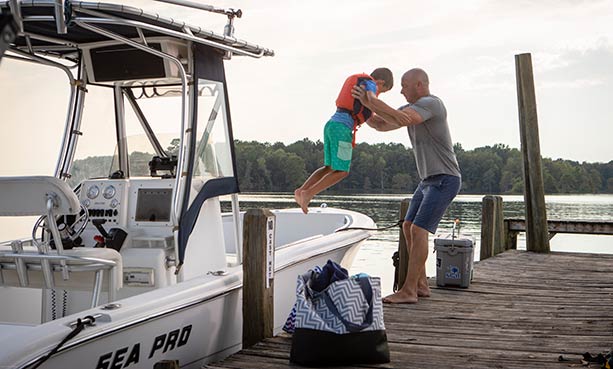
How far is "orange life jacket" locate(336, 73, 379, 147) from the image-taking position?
5.91 meters

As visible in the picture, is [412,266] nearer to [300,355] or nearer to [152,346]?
[300,355]

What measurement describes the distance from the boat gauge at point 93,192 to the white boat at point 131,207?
1cm

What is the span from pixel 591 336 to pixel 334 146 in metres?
2.30

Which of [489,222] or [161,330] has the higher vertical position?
[489,222]

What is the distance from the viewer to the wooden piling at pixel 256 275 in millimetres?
5328

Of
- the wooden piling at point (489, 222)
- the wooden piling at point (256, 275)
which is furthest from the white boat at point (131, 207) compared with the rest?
the wooden piling at point (489, 222)

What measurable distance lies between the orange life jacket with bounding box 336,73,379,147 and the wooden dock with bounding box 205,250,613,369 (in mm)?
1543

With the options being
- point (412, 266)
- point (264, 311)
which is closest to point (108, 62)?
point (264, 311)

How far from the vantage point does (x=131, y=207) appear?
5.91 m

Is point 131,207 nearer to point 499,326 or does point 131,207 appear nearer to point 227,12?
point 227,12

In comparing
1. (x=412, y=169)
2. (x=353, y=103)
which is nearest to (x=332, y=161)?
(x=353, y=103)

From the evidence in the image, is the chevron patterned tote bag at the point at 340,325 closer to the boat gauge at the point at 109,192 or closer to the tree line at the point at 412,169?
the boat gauge at the point at 109,192

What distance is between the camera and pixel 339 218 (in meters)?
9.59

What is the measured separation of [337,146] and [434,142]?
0.78 meters
